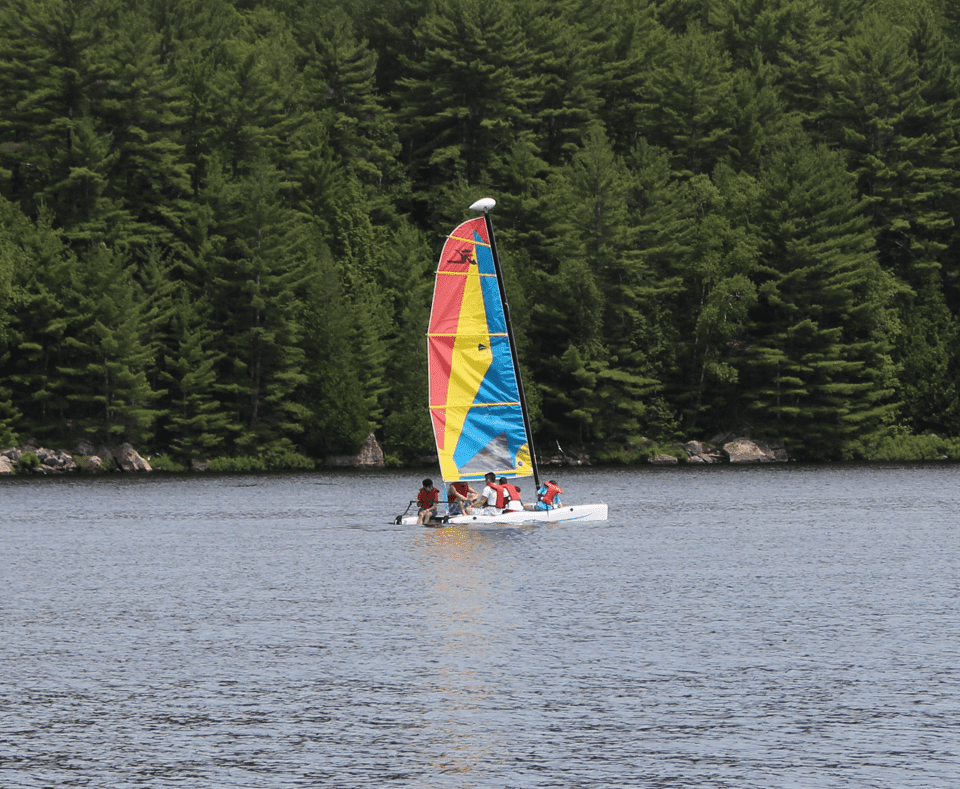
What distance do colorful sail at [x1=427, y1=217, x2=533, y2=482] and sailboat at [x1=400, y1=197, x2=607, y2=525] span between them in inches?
1.3

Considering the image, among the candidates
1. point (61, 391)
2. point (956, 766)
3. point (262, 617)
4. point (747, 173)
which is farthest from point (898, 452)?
point (956, 766)

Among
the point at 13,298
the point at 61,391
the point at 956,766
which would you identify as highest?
the point at 13,298

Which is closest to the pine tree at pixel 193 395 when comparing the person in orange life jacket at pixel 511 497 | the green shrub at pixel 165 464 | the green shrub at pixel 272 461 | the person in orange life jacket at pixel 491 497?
the green shrub at pixel 165 464

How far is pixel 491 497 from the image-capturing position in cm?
4791

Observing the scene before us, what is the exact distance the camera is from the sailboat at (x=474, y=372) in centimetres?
4722

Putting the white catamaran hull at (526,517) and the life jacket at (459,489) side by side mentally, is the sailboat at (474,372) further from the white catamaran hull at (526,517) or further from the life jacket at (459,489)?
the life jacket at (459,489)

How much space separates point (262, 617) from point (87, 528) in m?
23.6

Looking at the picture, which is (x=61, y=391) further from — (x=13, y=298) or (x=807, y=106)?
(x=807, y=106)

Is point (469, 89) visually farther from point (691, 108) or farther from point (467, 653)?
point (467, 653)

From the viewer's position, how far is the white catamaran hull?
154 feet

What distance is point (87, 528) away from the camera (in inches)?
2071

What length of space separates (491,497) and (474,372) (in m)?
4.16

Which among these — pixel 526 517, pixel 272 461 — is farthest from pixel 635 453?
pixel 526 517

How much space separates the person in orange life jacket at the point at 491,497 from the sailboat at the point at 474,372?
0.29m
